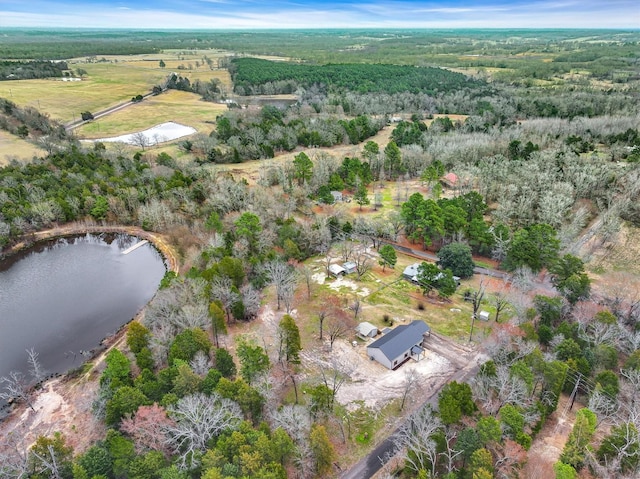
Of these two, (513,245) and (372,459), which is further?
(513,245)

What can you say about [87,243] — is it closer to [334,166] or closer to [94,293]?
[94,293]

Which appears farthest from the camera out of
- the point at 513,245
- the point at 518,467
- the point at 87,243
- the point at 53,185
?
the point at 53,185

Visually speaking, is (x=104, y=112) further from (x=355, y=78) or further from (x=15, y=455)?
(x=15, y=455)

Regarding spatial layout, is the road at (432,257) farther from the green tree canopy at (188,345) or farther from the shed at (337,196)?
the green tree canopy at (188,345)

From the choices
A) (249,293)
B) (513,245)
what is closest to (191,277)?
(249,293)

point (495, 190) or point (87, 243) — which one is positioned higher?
point (495, 190)

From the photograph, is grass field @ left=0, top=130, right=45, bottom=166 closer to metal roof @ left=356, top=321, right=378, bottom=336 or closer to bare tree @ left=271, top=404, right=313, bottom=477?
metal roof @ left=356, top=321, right=378, bottom=336

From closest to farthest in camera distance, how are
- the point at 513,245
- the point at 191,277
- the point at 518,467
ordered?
the point at 518,467 < the point at 191,277 < the point at 513,245
